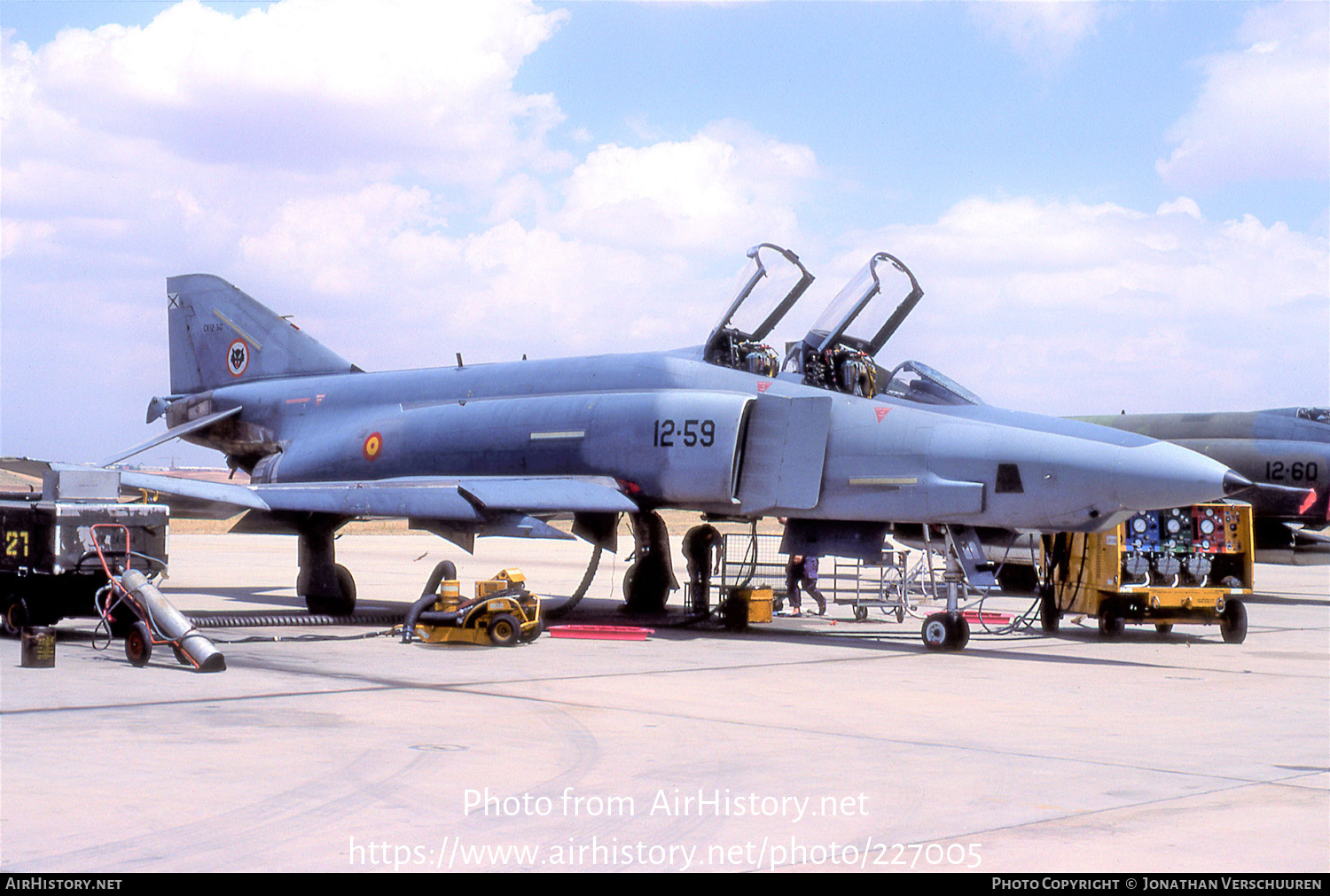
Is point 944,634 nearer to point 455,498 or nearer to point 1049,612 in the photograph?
point 1049,612

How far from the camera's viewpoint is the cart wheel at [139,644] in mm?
9992

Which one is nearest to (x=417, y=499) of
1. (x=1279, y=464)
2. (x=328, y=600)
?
(x=328, y=600)

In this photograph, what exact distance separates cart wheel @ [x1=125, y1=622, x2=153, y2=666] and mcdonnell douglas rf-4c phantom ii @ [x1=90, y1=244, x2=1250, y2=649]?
3.52 m

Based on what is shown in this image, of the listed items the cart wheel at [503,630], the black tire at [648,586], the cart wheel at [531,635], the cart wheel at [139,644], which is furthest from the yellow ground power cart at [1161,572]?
the cart wheel at [139,644]

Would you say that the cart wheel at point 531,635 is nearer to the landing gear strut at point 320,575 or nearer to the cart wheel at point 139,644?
the cart wheel at point 139,644

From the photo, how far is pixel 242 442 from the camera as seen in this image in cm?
1922

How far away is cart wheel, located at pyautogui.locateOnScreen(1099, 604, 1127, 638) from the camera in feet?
48.7

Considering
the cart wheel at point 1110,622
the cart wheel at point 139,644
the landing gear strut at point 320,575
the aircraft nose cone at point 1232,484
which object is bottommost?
the cart wheel at point 1110,622

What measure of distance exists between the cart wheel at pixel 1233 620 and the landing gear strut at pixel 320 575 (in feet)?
33.3

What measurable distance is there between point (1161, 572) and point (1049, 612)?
1346 mm

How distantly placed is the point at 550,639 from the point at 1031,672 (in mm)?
4798

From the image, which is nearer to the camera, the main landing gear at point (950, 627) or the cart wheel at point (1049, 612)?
the main landing gear at point (950, 627)

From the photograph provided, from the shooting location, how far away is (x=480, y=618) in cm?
1274

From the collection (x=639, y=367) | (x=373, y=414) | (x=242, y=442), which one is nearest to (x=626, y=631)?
(x=639, y=367)
